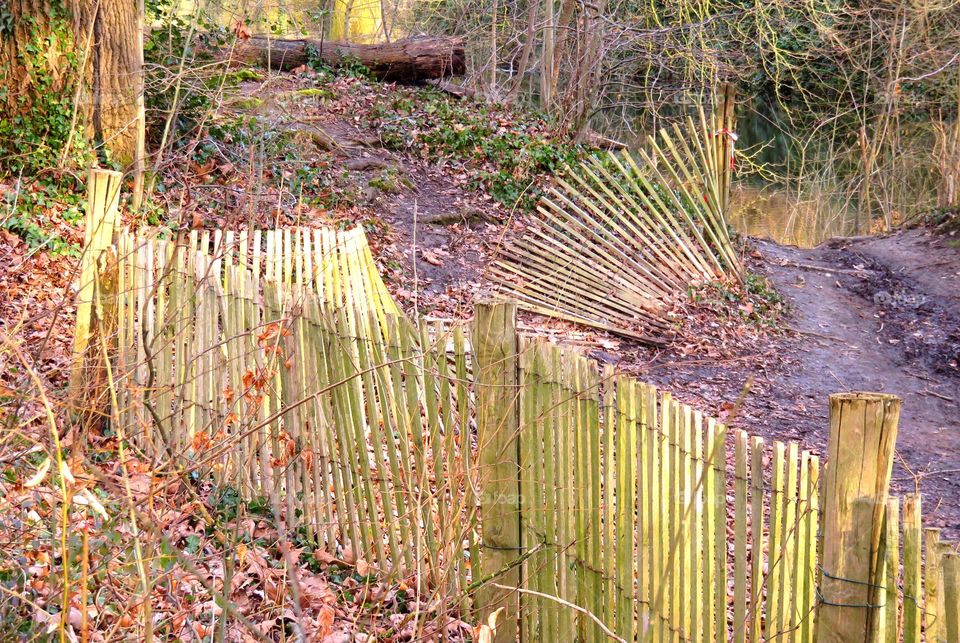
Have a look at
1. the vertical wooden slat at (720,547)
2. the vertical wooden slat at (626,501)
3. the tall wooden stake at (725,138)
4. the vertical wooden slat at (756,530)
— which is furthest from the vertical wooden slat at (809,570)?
the tall wooden stake at (725,138)

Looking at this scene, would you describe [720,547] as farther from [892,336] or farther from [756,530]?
[892,336]

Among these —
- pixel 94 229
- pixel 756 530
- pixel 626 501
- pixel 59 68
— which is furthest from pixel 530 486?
pixel 59 68

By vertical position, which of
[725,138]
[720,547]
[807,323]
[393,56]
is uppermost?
[393,56]

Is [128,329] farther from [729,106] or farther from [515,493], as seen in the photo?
[729,106]

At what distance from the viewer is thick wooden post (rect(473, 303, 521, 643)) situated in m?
3.10

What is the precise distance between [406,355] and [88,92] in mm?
5742

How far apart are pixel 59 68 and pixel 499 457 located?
677cm

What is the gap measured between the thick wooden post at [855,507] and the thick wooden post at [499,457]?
1.18 meters

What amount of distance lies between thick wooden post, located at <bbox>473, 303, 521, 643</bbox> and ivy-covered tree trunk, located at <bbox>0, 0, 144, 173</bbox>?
5.76 m

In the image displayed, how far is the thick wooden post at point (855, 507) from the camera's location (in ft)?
7.06

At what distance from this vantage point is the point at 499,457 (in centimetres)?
320

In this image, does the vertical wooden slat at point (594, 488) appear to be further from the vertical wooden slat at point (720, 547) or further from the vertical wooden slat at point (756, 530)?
the vertical wooden slat at point (756, 530)

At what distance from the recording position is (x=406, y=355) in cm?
333

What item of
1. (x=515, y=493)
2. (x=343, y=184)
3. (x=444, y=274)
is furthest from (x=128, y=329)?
(x=343, y=184)
